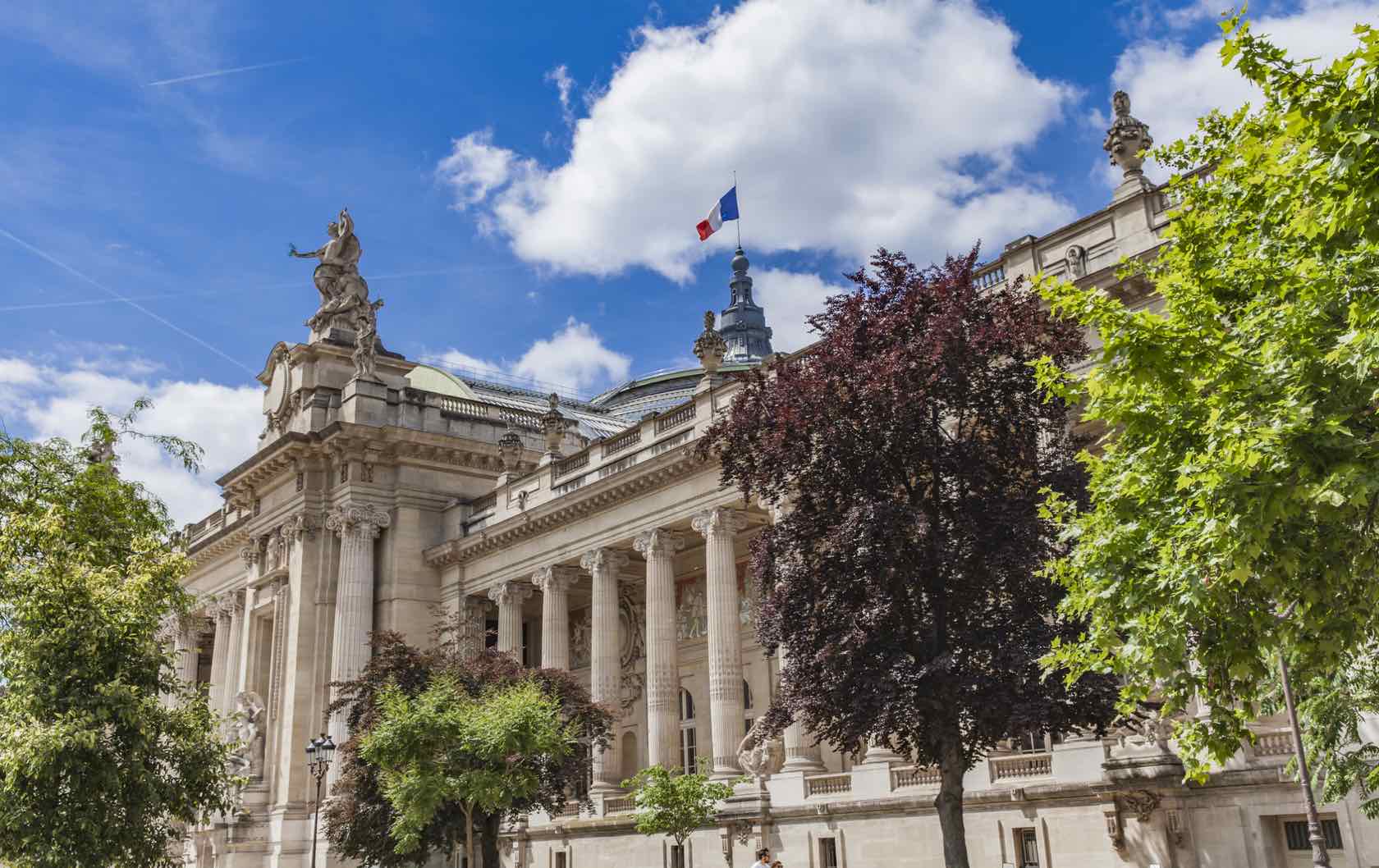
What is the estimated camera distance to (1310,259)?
35.1 feet

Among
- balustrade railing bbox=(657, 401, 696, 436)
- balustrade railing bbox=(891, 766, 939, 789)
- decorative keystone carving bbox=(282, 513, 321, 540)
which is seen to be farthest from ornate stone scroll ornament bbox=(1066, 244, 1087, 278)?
decorative keystone carving bbox=(282, 513, 321, 540)

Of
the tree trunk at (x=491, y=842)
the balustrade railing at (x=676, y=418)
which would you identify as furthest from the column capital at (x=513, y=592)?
the tree trunk at (x=491, y=842)

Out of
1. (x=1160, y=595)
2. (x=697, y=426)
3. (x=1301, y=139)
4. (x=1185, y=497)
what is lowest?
(x=1160, y=595)

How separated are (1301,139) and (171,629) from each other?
5446cm

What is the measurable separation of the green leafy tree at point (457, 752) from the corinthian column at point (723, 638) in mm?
4833

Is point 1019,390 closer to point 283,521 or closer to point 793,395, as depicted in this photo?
point 793,395

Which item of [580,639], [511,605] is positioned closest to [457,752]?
[511,605]

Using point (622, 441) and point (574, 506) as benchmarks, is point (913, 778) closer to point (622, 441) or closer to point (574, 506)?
point (574, 506)

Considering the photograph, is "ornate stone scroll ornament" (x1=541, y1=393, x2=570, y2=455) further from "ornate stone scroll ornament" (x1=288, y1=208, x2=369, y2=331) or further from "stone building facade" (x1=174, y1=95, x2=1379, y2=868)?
"ornate stone scroll ornament" (x1=288, y1=208, x2=369, y2=331)

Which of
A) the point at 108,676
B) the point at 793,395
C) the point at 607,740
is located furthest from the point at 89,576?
the point at 607,740

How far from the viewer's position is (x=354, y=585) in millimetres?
43875

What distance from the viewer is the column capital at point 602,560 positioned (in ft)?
125

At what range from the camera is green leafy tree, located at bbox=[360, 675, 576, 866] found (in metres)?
27.2

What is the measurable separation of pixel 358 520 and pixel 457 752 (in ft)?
59.8
